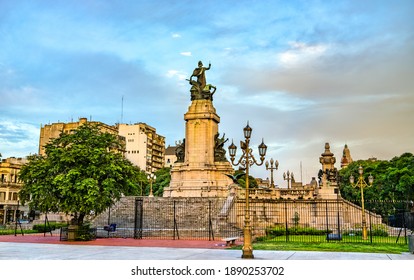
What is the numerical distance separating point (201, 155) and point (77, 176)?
21153 millimetres

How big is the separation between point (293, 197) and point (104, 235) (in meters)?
18.6

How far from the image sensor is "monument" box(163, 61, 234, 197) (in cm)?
4638

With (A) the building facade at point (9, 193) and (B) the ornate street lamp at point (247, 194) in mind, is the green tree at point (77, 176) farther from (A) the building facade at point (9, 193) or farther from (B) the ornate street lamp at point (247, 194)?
(A) the building facade at point (9, 193)

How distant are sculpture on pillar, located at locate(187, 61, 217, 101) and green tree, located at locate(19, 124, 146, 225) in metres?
20.8

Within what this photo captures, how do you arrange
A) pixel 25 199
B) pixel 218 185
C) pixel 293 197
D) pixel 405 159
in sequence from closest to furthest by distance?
1. pixel 25 199
2. pixel 293 197
3. pixel 218 185
4. pixel 405 159

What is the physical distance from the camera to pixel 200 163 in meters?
47.4

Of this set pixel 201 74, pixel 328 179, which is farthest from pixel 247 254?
pixel 201 74

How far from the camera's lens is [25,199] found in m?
29.2

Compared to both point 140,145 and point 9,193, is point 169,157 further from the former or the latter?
point 9,193

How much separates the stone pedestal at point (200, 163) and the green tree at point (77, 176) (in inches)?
658

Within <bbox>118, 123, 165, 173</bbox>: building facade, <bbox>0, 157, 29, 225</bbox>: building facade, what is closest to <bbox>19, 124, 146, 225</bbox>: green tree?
<bbox>0, 157, 29, 225</bbox>: building facade
